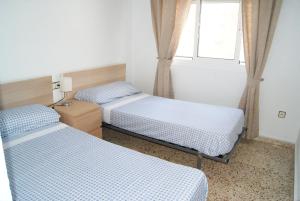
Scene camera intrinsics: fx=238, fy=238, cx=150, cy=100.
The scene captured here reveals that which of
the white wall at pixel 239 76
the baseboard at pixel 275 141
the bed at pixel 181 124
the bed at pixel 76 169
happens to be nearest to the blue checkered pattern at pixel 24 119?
the bed at pixel 76 169

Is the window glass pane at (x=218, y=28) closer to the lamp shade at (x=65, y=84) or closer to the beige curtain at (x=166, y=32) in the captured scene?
the beige curtain at (x=166, y=32)

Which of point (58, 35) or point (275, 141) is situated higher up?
point (58, 35)

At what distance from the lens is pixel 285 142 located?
134 inches

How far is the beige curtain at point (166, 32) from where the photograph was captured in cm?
367

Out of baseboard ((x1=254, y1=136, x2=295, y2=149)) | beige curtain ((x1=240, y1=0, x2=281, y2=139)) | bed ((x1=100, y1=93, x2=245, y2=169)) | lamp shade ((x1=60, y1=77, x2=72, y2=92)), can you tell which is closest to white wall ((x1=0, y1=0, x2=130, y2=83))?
lamp shade ((x1=60, y1=77, x2=72, y2=92))

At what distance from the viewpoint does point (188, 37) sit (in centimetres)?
392

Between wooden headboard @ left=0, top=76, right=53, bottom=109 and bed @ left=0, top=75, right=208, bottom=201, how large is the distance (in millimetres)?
23

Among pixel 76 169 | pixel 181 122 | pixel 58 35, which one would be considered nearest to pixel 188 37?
pixel 181 122

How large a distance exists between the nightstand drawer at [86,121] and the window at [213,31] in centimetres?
187

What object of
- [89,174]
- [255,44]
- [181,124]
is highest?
[255,44]

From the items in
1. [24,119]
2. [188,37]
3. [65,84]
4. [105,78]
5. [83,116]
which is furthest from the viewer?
[188,37]

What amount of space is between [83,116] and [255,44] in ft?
8.01

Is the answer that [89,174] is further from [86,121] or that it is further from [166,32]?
[166,32]

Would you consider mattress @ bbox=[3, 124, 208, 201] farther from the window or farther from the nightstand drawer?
the window
